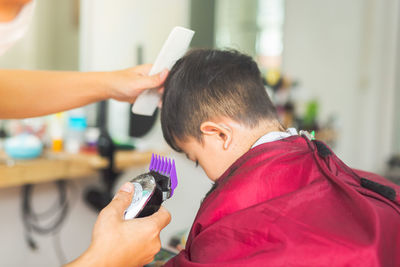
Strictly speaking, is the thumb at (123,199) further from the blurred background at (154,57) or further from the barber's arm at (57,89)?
the blurred background at (154,57)

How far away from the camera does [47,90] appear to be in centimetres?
130

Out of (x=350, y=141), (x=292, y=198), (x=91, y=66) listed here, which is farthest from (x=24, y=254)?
(x=350, y=141)

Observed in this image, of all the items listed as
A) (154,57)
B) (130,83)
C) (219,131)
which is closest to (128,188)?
(219,131)

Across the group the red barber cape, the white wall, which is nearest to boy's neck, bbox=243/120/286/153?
the red barber cape

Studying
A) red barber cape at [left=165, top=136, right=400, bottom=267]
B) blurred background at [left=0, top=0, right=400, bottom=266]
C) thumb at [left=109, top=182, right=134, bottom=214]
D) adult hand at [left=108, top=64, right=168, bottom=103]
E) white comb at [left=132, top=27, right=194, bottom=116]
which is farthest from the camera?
blurred background at [left=0, top=0, right=400, bottom=266]

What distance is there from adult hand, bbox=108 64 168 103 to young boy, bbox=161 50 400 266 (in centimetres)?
18

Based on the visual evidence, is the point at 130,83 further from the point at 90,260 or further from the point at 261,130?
the point at 90,260

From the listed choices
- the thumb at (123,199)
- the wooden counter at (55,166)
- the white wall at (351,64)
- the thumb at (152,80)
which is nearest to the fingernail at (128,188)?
the thumb at (123,199)

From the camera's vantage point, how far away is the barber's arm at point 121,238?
0.75m

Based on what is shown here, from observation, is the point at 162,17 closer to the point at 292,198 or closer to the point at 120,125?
→ the point at 120,125

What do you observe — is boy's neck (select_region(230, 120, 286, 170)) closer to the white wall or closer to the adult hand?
the adult hand

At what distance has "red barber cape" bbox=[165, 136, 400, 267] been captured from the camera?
0.69 meters

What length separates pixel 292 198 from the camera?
2.49ft

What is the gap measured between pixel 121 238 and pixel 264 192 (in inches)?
12.2
